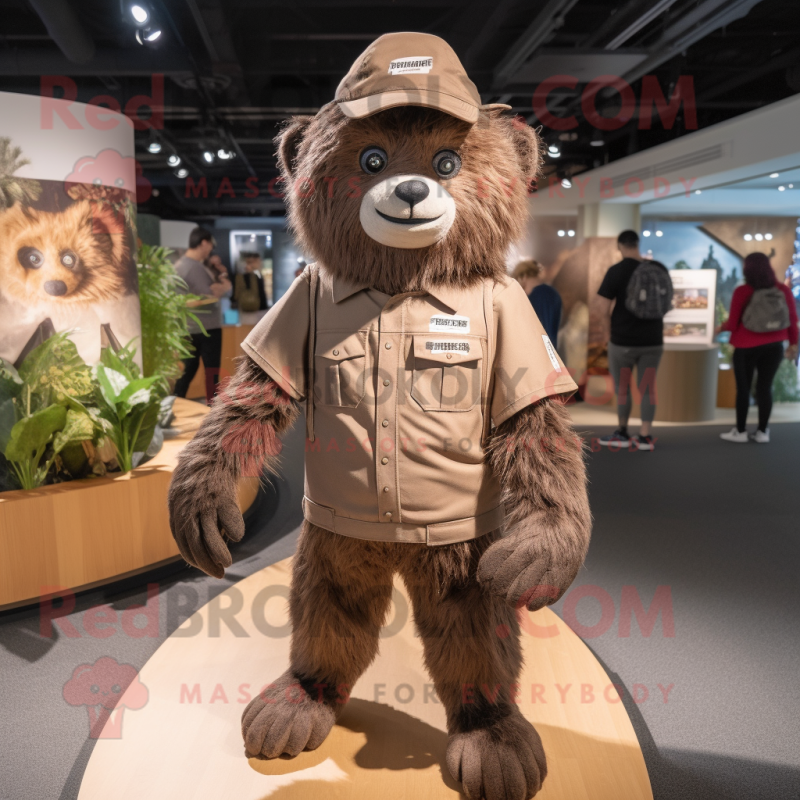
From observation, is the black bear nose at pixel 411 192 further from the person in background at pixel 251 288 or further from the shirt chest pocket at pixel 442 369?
the person in background at pixel 251 288

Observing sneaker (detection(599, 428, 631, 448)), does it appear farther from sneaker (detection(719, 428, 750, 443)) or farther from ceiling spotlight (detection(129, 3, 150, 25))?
ceiling spotlight (detection(129, 3, 150, 25))

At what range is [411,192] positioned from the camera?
1203 millimetres

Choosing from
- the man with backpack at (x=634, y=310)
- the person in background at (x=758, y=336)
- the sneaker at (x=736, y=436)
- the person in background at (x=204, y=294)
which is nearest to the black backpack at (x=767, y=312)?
the person in background at (x=758, y=336)

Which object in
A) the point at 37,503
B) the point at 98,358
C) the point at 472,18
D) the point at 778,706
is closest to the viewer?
the point at 778,706

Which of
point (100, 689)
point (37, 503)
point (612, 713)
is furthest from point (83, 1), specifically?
point (612, 713)

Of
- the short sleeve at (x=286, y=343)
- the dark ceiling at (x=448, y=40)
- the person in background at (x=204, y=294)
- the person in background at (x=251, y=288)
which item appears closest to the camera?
the short sleeve at (x=286, y=343)

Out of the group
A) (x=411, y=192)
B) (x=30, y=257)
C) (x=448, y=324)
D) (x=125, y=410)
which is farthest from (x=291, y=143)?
(x=30, y=257)

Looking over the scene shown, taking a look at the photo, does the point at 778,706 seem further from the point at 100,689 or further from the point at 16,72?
the point at 16,72

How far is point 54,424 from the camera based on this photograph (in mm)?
2582

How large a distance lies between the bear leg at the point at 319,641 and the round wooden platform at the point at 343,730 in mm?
64

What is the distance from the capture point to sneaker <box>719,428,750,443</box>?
527cm

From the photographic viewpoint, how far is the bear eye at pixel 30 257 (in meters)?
2.74

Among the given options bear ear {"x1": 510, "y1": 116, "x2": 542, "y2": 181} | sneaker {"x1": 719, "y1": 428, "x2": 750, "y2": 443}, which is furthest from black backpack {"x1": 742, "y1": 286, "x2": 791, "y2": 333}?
bear ear {"x1": 510, "y1": 116, "x2": 542, "y2": 181}

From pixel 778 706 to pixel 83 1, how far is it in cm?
547
